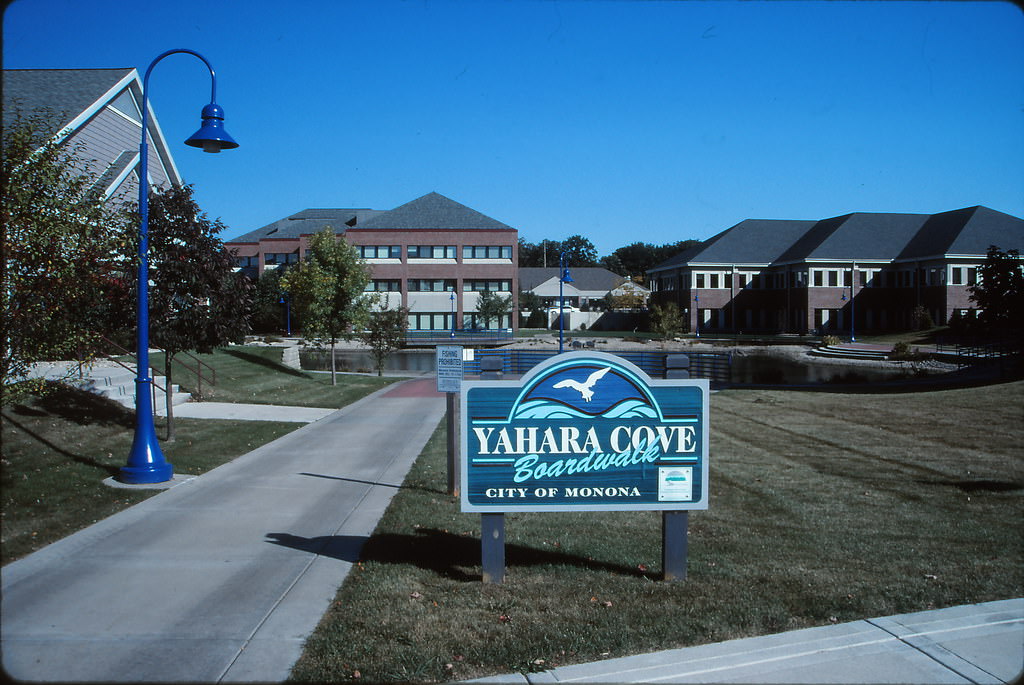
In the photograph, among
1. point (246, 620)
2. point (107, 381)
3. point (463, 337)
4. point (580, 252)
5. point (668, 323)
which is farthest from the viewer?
point (580, 252)

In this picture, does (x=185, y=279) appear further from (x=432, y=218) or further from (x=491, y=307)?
(x=432, y=218)

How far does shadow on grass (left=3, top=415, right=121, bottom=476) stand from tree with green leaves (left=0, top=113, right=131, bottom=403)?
8.90 ft

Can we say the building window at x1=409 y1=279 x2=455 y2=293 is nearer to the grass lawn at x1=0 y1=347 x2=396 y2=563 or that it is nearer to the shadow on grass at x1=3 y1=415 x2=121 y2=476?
the grass lawn at x1=0 y1=347 x2=396 y2=563

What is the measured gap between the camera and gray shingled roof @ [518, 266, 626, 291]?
109 m

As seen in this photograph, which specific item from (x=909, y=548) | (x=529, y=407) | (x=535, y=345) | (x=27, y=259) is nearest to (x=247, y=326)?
(x=27, y=259)

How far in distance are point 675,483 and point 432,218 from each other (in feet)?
210

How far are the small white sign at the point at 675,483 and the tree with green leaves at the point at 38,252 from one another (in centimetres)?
585

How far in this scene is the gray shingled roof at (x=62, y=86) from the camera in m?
19.9

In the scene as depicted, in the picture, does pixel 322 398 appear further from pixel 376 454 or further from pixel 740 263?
pixel 740 263

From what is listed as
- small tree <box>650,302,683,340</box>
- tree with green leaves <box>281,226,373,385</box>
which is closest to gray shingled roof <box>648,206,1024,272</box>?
small tree <box>650,302,683,340</box>

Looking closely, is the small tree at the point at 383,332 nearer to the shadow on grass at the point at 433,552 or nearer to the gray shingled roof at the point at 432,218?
the shadow on grass at the point at 433,552

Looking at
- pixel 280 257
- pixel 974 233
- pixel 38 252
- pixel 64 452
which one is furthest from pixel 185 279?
pixel 280 257

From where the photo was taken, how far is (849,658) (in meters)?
4.78

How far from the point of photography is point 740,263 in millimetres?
73062
